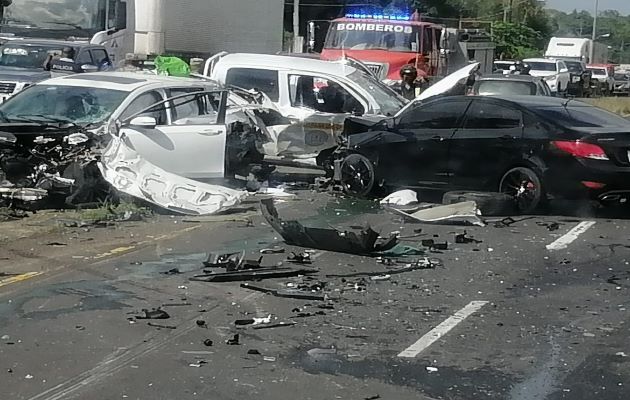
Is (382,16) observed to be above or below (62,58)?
above

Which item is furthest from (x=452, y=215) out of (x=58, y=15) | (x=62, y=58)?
(x=58, y=15)

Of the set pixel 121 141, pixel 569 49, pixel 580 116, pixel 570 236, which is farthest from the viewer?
pixel 569 49

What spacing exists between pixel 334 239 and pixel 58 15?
15999mm

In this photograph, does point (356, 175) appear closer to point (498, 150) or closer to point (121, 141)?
point (498, 150)

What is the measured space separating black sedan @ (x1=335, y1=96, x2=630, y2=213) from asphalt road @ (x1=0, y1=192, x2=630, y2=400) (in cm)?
182

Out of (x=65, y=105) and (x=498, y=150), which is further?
(x=498, y=150)

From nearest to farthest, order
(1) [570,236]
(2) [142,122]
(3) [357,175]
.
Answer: (1) [570,236] < (2) [142,122] < (3) [357,175]

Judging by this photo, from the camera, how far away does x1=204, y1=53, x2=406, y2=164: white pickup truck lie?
16266 millimetres

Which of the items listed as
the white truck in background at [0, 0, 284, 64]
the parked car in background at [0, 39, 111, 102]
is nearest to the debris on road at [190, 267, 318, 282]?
the parked car in background at [0, 39, 111, 102]

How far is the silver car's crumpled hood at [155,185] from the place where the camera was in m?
12.4

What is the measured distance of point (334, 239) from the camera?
1047cm

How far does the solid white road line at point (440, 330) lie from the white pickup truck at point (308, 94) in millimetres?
7951

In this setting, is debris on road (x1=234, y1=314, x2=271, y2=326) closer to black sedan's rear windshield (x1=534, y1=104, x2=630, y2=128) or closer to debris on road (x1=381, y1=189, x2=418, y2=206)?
debris on road (x1=381, y1=189, x2=418, y2=206)

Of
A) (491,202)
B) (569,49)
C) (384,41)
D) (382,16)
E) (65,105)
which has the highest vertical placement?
(382,16)
